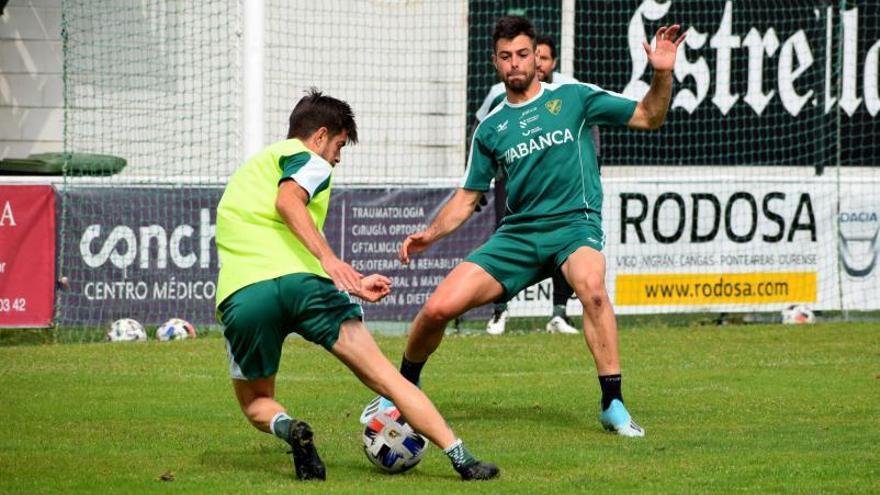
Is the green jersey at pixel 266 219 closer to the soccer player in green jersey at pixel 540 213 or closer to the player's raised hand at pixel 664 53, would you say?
the soccer player in green jersey at pixel 540 213

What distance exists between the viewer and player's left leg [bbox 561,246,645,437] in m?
9.27

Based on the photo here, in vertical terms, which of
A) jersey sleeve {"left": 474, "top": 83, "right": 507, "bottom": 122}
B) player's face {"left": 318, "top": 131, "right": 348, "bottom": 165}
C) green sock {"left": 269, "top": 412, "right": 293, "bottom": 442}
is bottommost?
green sock {"left": 269, "top": 412, "right": 293, "bottom": 442}

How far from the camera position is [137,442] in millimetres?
9000

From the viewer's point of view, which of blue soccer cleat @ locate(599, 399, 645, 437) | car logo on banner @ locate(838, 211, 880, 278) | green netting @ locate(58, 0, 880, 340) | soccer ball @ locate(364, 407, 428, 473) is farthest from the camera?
car logo on banner @ locate(838, 211, 880, 278)

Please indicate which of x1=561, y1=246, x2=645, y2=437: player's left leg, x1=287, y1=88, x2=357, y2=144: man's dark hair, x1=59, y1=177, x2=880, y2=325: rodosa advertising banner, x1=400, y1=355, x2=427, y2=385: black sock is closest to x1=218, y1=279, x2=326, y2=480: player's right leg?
x1=287, y1=88, x2=357, y2=144: man's dark hair

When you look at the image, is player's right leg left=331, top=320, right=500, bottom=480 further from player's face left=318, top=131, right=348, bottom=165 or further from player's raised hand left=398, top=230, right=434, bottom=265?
player's raised hand left=398, top=230, right=434, bottom=265

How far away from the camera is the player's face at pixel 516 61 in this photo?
30.7ft

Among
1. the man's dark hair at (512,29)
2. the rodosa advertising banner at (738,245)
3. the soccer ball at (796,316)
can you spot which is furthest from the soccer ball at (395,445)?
the soccer ball at (796,316)

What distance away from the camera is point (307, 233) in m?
7.20

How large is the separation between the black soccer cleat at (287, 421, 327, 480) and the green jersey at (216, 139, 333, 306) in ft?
2.30

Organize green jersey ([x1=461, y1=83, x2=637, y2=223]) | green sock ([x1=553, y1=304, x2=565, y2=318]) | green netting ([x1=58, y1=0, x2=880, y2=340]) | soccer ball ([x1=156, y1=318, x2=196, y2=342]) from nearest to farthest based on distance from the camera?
1. green jersey ([x1=461, y1=83, x2=637, y2=223])
2. soccer ball ([x1=156, y1=318, x2=196, y2=342])
3. green netting ([x1=58, y1=0, x2=880, y2=340])
4. green sock ([x1=553, y1=304, x2=565, y2=318])

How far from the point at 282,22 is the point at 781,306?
6.11m

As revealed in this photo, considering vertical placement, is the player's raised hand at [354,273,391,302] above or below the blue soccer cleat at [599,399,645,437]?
above

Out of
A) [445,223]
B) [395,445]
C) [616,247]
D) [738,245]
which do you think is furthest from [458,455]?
[738,245]
